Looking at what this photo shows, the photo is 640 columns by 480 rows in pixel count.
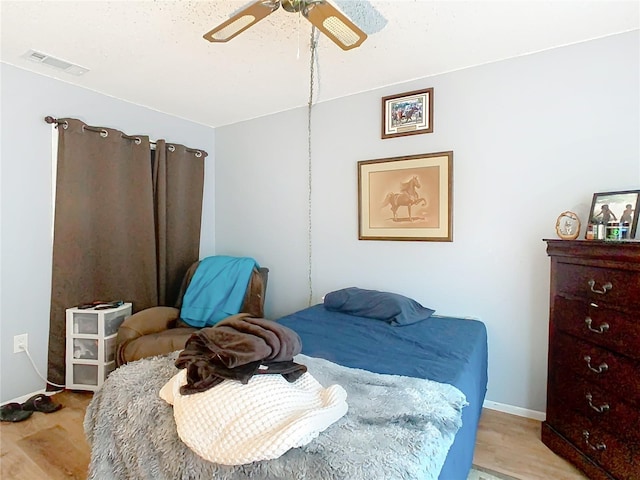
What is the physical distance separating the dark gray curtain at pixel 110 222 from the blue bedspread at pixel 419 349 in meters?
1.45

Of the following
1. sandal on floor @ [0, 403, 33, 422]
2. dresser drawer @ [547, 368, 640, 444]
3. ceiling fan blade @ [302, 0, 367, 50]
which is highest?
ceiling fan blade @ [302, 0, 367, 50]

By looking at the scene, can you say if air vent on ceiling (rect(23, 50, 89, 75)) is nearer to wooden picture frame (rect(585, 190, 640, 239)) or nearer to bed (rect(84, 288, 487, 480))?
bed (rect(84, 288, 487, 480))

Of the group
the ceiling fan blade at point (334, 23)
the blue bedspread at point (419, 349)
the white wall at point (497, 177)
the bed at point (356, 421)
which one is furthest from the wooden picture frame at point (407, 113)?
the bed at point (356, 421)

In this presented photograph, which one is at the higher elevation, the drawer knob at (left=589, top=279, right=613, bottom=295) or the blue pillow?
the drawer knob at (left=589, top=279, right=613, bottom=295)

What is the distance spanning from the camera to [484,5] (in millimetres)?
1651

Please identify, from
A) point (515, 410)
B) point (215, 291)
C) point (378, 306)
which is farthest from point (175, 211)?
point (515, 410)

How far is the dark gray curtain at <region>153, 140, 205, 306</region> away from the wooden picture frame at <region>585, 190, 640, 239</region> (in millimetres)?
3066

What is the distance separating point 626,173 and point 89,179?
3513 millimetres

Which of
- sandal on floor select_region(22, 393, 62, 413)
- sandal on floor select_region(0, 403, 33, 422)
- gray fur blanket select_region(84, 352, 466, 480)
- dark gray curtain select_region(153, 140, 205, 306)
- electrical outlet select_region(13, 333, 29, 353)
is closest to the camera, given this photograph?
gray fur blanket select_region(84, 352, 466, 480)

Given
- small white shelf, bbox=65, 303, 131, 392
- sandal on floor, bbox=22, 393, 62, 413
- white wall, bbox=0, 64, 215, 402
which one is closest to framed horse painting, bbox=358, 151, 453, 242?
small white shelf, bbox=65, 303, 131, 392

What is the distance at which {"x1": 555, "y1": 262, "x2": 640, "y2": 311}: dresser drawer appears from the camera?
58.5 inches

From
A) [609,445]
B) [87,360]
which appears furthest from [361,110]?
[87,360]

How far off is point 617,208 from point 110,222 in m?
3.32

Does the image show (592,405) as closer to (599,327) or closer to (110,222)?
(599,327)
